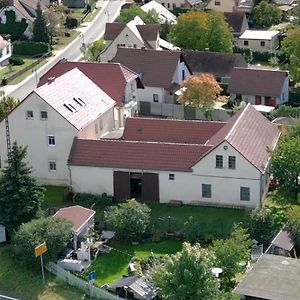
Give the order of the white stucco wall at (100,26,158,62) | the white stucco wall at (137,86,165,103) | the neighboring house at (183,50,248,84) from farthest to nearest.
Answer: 1. the white stucco wall at (100,26,158,62)
2. the neighboring house at (183,50,248,84)
3. the white stucco wall at (137,86,165,103)

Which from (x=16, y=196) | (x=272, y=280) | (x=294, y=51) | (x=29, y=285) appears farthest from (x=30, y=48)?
(x=272, y=280)

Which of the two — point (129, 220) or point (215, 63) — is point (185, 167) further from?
point (215, 63)

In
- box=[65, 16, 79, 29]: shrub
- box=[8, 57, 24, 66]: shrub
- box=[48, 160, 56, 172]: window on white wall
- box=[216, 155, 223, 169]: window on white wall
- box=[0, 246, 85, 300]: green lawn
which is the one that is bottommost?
box=[0, 246, 85, 300]: green lawn

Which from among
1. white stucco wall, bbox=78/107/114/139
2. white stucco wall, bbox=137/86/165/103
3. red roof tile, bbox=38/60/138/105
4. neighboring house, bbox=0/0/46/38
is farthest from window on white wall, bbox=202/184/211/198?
neighboring house, bbox=0/0/46/38

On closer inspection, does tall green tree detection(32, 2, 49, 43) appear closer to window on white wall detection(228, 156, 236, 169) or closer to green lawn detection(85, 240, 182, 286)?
window on white wall detection(228, 156, 236, 169)

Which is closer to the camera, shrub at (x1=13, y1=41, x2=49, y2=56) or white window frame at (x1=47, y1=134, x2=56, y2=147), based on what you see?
white window frame at (x1=47, y1=134, x2=56, y2=147)

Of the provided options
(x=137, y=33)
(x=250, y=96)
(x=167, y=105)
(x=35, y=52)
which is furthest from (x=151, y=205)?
(x=35, y=52)

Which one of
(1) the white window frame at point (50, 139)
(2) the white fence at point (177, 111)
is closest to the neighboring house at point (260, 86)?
(2) the white fence at point (177, 111)

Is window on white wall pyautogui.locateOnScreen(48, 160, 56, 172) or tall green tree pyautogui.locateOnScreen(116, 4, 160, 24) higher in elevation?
tall green tree pyautogui.locateOnScreen(116, 4, 160, 24)
